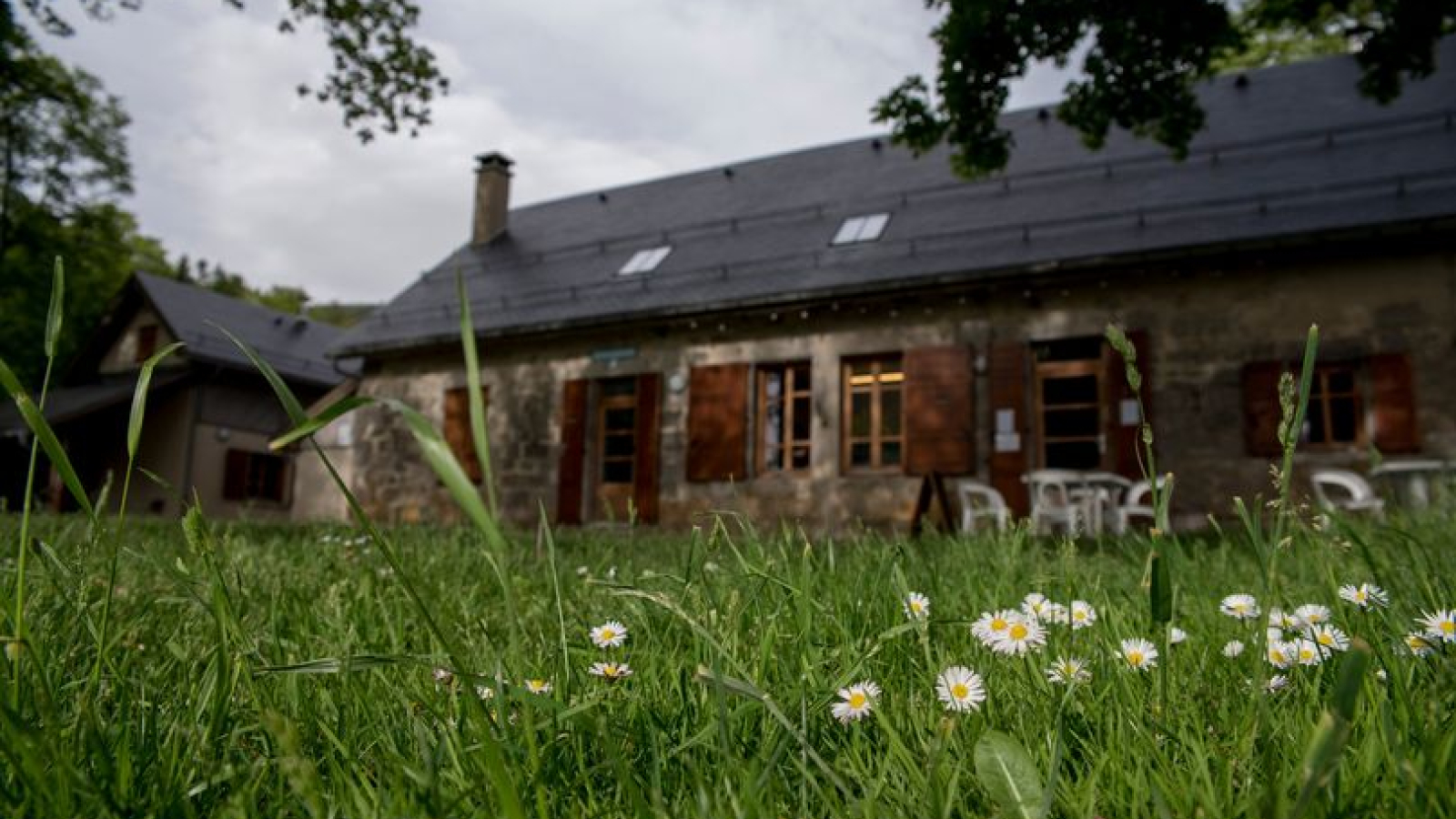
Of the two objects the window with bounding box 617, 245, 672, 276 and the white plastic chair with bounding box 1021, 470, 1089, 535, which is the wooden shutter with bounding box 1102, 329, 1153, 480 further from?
the window with bounding box 617, 245, 672, 276

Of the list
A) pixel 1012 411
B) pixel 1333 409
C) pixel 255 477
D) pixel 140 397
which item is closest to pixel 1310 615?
pixel 140 397

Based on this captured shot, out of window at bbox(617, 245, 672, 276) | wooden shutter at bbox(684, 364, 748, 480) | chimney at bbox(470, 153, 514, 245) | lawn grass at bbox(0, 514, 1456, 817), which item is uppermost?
chimney at bbox(470, 153, 514, 245)

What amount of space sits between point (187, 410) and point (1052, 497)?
18645mm

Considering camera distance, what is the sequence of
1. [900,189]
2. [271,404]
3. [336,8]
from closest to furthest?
[336,8], [900,189], [271,404]

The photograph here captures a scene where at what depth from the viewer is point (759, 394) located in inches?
525

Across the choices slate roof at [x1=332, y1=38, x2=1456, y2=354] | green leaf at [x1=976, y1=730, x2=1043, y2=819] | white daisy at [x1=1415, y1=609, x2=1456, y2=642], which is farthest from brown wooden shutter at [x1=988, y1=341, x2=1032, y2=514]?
green leaf at [x1=976, y1=730, x2=1043, y2=819]

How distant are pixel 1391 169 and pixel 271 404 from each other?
72.6 ft

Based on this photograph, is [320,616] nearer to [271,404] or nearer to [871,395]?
[871,395]

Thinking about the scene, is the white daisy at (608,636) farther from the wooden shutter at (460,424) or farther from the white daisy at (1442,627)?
the wooden shutter at (460,424)

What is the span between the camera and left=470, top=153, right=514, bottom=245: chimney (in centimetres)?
1892

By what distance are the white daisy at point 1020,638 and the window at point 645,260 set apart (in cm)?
1423

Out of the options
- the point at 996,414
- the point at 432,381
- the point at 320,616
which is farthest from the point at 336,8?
the point at 320,616

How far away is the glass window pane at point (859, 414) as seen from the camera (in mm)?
12805

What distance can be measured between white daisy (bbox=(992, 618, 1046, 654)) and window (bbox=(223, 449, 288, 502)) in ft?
73.7
